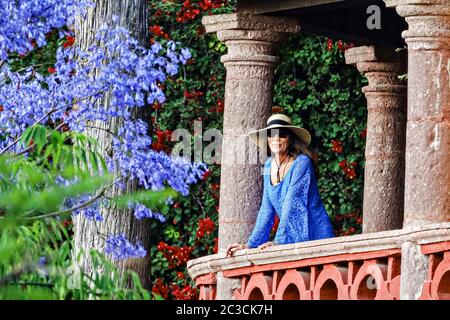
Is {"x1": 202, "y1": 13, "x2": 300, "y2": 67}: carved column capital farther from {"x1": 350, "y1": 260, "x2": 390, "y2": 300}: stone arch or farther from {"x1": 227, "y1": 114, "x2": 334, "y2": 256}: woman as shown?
{"x1": 350, "y1": 260, "x2": 390, "y2": 300}: stone arch

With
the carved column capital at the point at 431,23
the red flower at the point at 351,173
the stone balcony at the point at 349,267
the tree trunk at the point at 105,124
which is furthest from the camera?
the red flower at the point at 351,173

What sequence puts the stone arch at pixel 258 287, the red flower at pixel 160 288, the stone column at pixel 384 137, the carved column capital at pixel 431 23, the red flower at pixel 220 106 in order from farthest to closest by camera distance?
1. the red flower at pixel 220 106
2. the red flower at pixel 160 288
3. the stone column at pixel 384 137
4. the stone arch at pixel 258 287
5. the carved column capital at pixel 431 23

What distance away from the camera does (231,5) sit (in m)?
15.5

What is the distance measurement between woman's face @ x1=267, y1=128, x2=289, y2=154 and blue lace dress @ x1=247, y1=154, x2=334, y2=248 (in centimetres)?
18

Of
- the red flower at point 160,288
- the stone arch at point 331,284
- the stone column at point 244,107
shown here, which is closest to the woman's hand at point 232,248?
the stone column at point 244,107

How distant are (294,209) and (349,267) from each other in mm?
1343

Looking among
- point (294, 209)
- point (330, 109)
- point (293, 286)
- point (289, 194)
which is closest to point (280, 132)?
point (289, 194)

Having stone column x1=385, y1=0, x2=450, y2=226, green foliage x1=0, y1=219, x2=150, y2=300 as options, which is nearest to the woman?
stone column x1=385, y1=0, x2=450, y2=226

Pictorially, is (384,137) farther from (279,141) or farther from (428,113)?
(428,113)

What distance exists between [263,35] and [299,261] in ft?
7.70

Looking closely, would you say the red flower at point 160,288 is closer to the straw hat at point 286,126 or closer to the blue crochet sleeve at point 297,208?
the straw hat at point 286,126

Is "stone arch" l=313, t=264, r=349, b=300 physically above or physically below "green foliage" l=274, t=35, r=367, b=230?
below

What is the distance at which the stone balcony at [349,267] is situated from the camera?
9070 millimetres

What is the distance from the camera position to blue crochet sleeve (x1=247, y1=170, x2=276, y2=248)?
10930 mm
